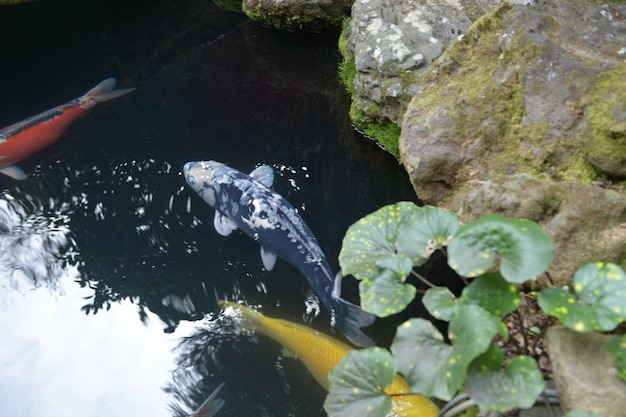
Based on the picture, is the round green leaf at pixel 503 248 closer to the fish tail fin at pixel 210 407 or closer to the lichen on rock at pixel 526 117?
the lichen on rock at pixel 526 117

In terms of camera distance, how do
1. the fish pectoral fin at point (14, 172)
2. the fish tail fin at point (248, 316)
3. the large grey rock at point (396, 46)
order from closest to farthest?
the fish tail fin at point (248, 316) < the large grey rock at point (396, 46) < the fish pectoral fin at point (14, 172)

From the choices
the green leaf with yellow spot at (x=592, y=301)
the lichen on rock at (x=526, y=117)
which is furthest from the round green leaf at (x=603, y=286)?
the lichen on rock at (x=526, y=117)

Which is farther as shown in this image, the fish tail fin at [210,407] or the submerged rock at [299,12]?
the submerged rock at [299,12]

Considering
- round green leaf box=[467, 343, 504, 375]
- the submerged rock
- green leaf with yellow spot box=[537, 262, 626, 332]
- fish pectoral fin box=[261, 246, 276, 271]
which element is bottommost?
fish pectoral fin box=[261, 246, 276, 271]

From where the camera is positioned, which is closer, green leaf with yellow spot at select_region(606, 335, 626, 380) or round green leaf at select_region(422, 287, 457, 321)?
green leaf with yellow spot at select_region(606, 335, 626, 380)

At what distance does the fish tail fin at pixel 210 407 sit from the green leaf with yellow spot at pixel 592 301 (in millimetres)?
1882

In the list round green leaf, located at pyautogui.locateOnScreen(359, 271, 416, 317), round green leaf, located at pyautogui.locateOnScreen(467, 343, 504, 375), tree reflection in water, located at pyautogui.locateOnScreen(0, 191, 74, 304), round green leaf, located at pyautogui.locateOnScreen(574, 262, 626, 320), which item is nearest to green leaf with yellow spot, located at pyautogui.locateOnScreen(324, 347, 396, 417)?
round green leaf, located at pyautogui.locateOnScreen(359, 271, 416, 317)

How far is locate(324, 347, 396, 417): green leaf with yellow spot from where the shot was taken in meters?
2.38

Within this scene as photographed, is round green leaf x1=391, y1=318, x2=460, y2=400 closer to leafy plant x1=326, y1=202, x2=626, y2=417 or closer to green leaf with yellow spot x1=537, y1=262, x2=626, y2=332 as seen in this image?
leafy plant x1=326, y1=202, x2=626, y2=417

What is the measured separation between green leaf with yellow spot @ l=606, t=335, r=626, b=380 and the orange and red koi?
14.6 ft

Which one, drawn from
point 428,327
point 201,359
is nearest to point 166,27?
point 201,359

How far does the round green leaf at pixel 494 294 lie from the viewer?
2.32 m

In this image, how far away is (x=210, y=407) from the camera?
10.9 feet

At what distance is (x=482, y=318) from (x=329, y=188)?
96.8 inches
